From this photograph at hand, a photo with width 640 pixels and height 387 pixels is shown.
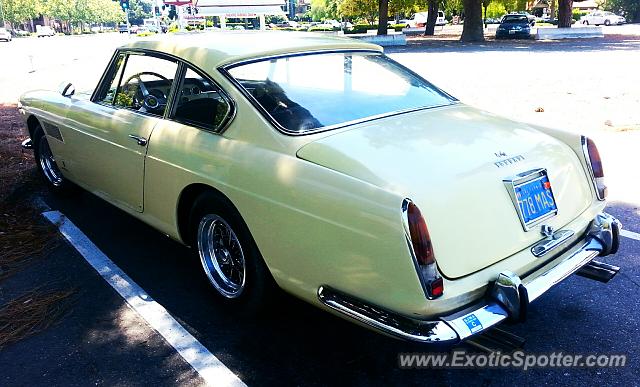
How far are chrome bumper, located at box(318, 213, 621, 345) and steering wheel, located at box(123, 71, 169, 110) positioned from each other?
1960 millimetres

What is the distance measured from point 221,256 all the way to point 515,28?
1299 inches

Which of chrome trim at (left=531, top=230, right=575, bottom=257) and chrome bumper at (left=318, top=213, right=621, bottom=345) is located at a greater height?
chrome trim at (left=531, top=230, right=575, bottom=257)

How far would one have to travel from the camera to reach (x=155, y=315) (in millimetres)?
3445

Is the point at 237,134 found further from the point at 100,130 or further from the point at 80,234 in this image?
the point at 80,234

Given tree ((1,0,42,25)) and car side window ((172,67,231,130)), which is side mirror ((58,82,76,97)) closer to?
car side window ((172,67,231,130))

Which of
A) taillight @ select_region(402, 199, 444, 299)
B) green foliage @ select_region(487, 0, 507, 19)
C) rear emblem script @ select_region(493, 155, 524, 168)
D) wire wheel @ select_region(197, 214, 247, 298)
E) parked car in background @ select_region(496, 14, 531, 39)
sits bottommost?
wire wheel @ select_region(197, 214, 247, 298)

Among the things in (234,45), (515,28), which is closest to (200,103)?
(234,45)

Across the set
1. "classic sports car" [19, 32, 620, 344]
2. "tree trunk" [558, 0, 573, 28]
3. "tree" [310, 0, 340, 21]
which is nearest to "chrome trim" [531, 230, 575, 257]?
"classic sports car" [19, 32, 620, 344]

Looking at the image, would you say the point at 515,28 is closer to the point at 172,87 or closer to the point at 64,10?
the point at 172,87

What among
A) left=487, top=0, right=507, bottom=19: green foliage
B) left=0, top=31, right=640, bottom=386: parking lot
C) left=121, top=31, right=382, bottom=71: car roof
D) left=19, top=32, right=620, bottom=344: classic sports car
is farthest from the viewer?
left=487, top=0, right=507, bottom=19: green foliage

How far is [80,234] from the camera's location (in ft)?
15.4

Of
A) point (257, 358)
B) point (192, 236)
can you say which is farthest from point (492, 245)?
point (192, 236)

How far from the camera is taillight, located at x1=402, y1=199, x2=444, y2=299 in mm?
2359

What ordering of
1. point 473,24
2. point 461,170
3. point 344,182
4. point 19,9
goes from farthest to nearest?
point 19,9 < point 473,24 < point 461,170 < point 344,182
